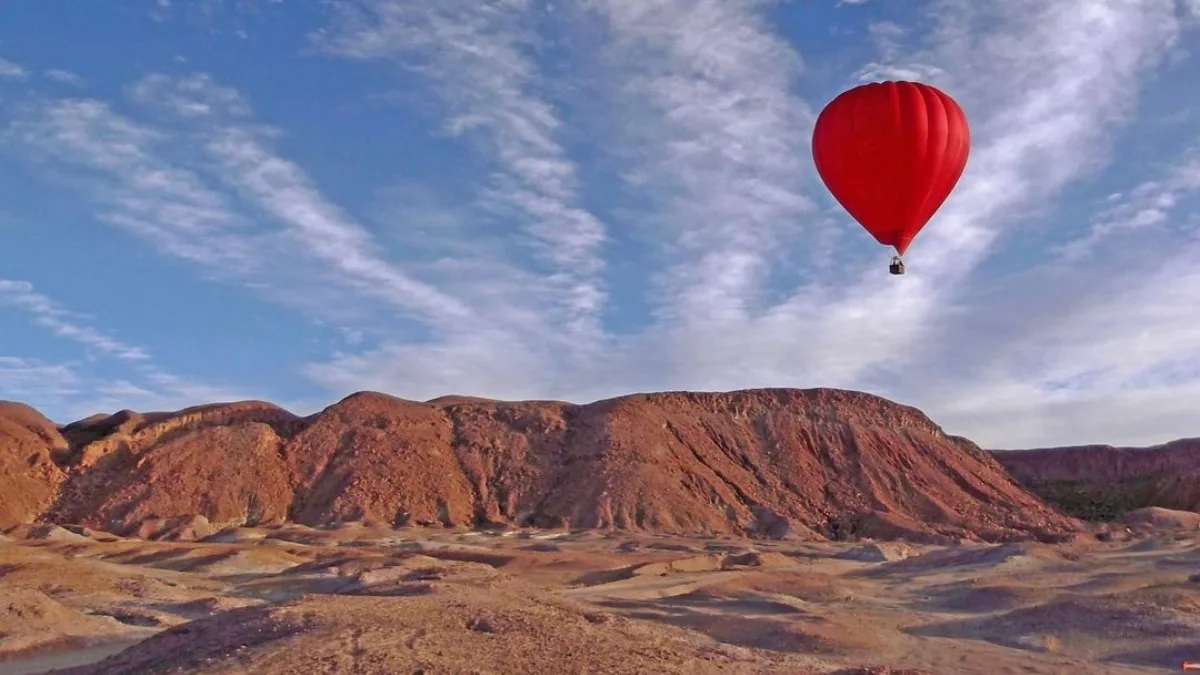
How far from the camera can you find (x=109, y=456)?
6769 cm

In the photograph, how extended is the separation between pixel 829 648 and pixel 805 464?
59217 mm

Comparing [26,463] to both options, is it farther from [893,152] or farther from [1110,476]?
[1110,476]

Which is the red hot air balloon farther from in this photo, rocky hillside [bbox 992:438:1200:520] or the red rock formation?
rocky hillside [bbox 992:438:1200:520]

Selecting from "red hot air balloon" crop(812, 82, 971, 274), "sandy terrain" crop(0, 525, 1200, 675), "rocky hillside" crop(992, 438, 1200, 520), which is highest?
"rocky hillside" crop(992, 438, 1200, 520)

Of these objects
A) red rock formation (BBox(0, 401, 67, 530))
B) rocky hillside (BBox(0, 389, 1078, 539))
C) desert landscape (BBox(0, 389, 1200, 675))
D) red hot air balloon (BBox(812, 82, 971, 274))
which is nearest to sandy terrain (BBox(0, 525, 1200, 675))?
desert landscape (BBox(0, 389, 1200, 675))

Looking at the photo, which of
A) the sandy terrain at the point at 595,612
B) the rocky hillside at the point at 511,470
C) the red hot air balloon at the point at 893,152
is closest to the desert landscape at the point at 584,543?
the sandy terrain at the point at 595,612

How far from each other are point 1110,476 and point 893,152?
8467 centimetres

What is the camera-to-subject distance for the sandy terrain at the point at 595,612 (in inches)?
477

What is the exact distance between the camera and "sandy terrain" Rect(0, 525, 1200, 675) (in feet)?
39.8

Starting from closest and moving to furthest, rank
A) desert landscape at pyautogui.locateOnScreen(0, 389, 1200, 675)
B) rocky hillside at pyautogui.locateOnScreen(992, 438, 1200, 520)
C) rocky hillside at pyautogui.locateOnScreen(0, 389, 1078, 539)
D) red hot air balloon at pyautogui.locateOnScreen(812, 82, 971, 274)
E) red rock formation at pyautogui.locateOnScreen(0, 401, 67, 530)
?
desert landscape at pyautogui.locateOnScreen(0, 389, 1200, 675), red hot air balloon at pyautogui.locateOnScreen(812, 82, 971, 274), red rock formation at pyautogui.locateOnScreen(0, 401, 67, 530), rocky hillside at pyautogui.locateOnScreen(0, 389, 1078, 539), rocky hillside at pyautogui.locateOnScreen(992, 438, 1200, 520)

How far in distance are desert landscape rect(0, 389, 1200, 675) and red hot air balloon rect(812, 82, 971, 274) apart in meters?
7.66

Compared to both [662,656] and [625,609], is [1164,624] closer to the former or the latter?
[625,609]

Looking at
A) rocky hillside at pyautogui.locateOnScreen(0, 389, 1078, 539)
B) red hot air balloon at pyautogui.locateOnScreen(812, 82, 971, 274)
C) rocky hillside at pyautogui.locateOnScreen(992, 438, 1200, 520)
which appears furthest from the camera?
rocky hillside at pyautogui.locateOnScreen(992, 438, 1200, 520)

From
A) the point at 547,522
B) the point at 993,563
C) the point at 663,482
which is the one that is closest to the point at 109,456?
the point at 547,522
